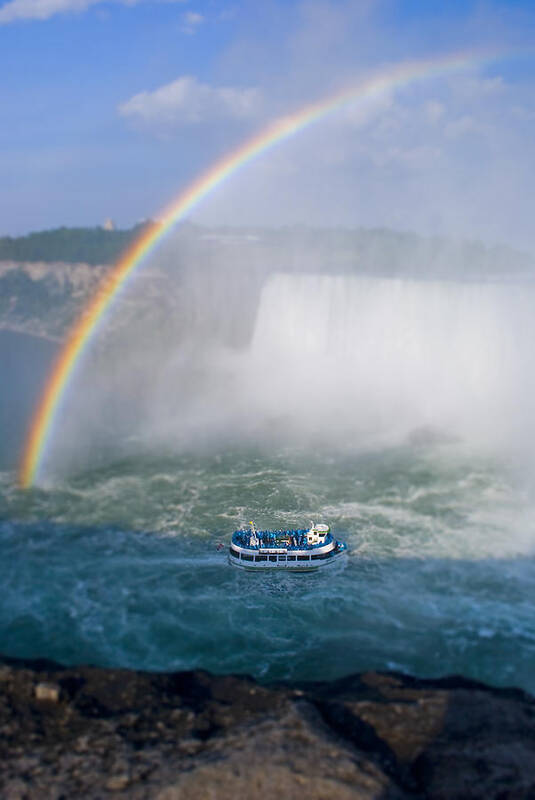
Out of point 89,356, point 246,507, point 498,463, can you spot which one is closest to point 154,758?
point 246,507

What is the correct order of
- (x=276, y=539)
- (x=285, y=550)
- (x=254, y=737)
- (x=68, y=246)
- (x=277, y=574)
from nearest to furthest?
(x=254, y=737), (x=285, y=550), (x=277, y=574), (x=276, y=539), (x=68, y=246)

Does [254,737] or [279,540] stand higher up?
[279,540]

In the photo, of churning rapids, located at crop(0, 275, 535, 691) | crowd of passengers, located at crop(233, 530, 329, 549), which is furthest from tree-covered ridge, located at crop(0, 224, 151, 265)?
crowd of passengers, located at crop(233, 530, 329, 549)

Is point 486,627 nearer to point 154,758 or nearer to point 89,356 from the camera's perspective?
point 154,758

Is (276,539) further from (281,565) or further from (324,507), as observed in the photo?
(324,507)

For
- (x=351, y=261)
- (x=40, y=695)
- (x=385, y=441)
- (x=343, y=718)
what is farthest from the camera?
(x=351, y=261)

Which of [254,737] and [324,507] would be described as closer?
[254,737]

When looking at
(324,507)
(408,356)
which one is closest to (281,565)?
(324,507)
